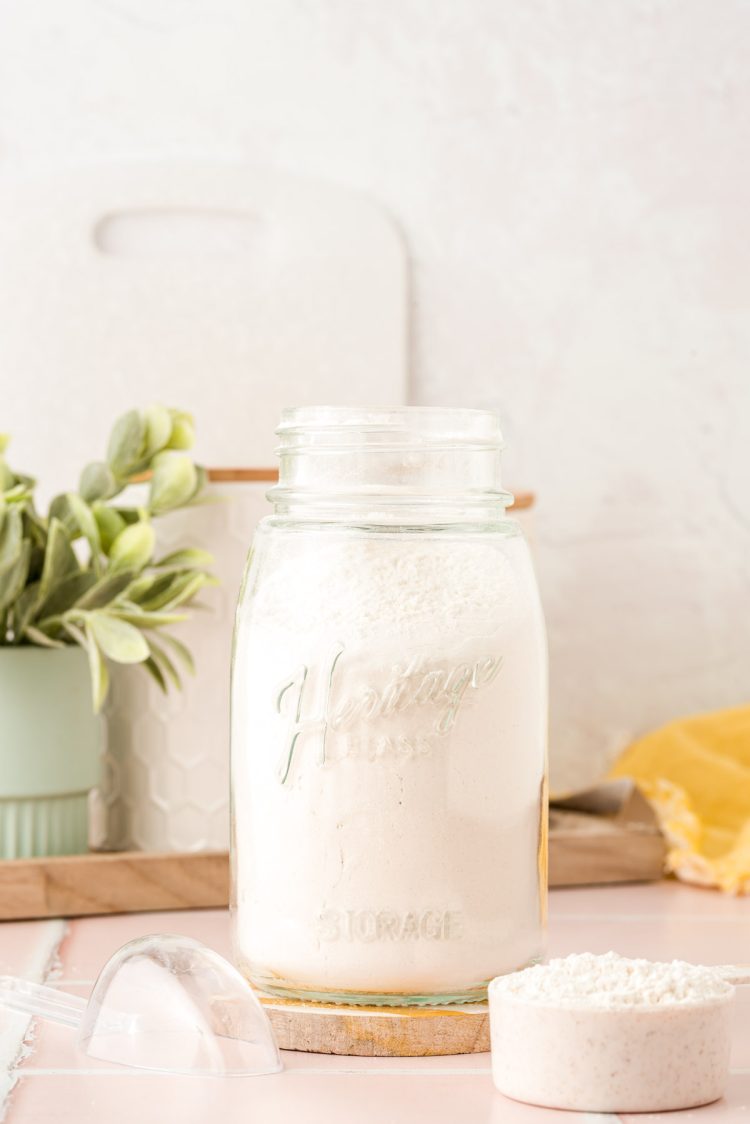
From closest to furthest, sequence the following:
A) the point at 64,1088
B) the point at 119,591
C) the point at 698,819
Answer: the point at 64,1088, the point at 119,591, the point at 698,819

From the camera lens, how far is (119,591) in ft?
2.44

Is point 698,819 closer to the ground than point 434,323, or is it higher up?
closer to the ground

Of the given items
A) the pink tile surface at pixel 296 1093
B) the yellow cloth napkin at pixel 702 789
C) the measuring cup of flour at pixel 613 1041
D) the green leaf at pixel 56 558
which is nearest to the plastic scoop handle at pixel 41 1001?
the pink tile surface at pixel 296 1093

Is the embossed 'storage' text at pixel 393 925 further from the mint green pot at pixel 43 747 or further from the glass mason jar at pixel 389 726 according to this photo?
the mint green pot at pixel 43 747

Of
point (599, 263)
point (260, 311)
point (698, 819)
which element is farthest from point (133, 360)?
point (698, 819)

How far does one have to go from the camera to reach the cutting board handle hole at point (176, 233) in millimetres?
966

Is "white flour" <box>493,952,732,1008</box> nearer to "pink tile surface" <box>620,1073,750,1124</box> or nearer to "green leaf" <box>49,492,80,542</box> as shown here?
"pink tile surface" <box>620,1073,750,1124</box>

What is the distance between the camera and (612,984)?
43 cm

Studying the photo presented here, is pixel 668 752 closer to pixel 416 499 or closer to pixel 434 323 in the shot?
pixel 434 323

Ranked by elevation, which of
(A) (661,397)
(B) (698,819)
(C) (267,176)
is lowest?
(B) (698,819)

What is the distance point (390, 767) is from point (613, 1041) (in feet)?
0.35

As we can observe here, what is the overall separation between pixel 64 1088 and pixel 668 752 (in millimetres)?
582

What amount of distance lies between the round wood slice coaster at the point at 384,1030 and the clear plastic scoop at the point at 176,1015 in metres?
0.01

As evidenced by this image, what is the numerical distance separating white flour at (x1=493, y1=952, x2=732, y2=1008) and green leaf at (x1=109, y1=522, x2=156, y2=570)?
35 centimetres
